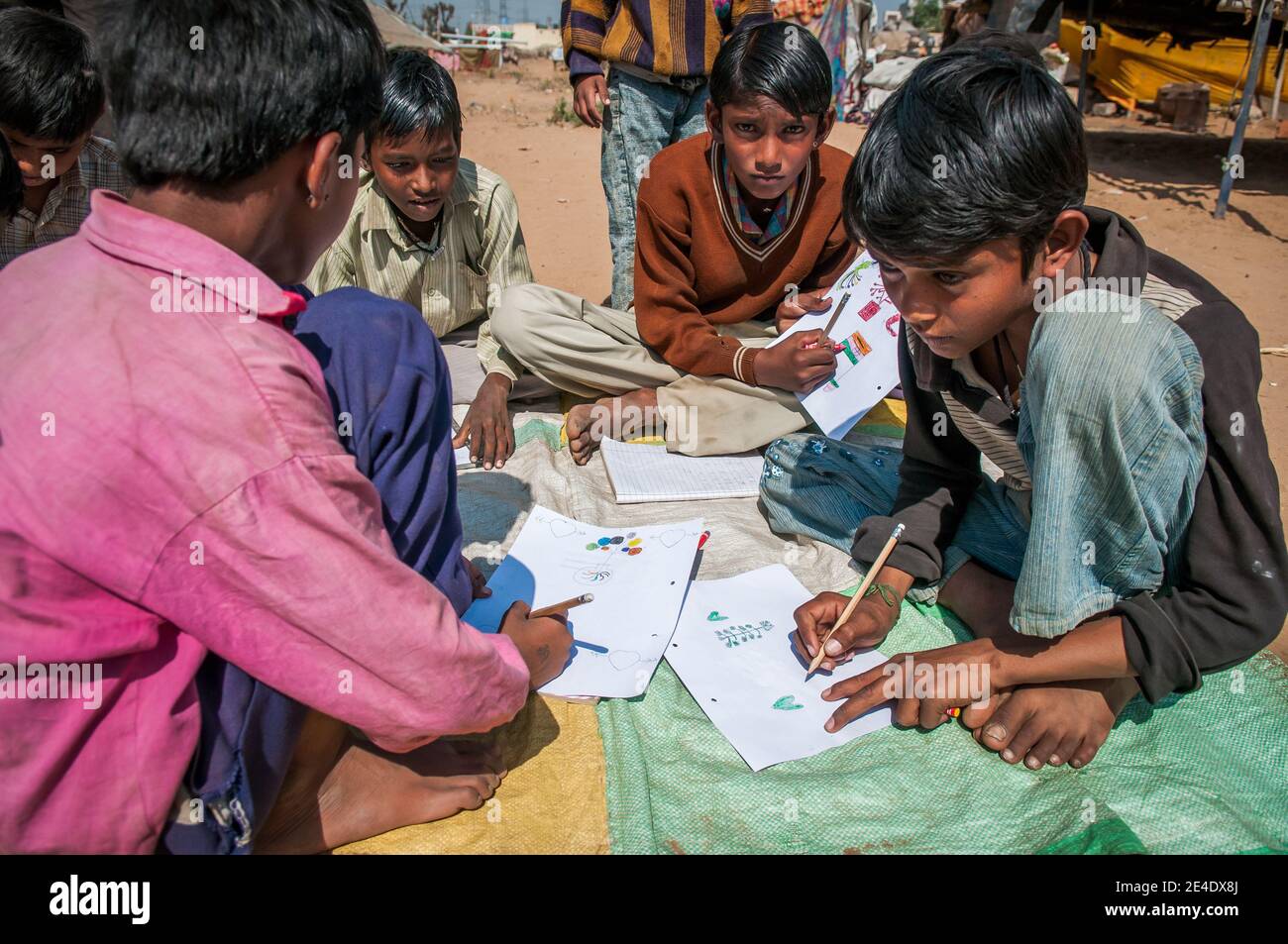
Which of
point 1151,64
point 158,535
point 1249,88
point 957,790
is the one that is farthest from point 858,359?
point 1151,64

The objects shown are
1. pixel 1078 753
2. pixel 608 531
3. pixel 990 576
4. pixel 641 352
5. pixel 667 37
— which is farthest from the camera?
pixel 667 37

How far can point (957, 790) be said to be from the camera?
1604 millimetres

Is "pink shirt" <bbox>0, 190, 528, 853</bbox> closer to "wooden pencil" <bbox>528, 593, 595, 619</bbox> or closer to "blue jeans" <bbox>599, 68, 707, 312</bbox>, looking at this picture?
"wooden pencil" <bbox>528, 593, 595, 619</bbox>

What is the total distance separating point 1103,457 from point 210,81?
4.63 feet

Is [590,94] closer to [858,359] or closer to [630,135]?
[630,135]

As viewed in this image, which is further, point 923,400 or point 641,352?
point 641,352

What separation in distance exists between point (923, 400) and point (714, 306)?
4.23 ft

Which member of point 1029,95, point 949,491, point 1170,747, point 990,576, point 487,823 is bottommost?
point 487,823

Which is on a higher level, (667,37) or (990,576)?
(667,37)

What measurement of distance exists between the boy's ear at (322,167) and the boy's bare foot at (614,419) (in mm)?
1566

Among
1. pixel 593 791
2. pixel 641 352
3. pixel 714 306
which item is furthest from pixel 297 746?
pixel 714 306

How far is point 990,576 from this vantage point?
1.95 metres

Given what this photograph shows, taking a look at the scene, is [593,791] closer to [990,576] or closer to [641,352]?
[990,576]

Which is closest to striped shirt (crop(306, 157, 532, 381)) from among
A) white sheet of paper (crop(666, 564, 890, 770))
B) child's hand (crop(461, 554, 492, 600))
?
child's hand (crop(461, 554, 492, 600))
